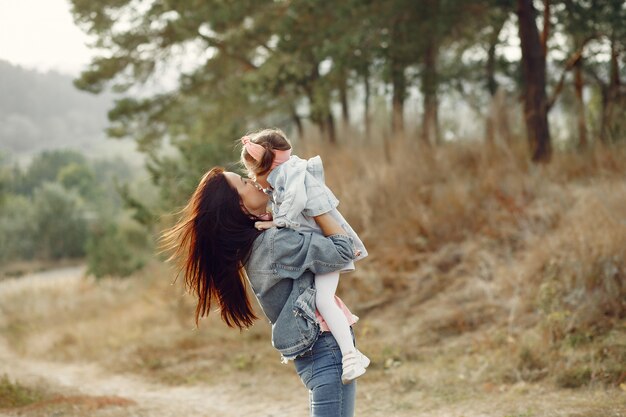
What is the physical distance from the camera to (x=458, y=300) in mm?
9523

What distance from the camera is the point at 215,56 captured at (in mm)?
16922

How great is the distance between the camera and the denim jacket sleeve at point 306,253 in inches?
122

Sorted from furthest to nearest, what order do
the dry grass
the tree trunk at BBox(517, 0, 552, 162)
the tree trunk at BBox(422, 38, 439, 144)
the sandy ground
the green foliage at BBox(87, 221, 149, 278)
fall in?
the green foliage at BBox(87, 221, 149, 278), the tree trunk at BBox(422, 38, 439, 144), the tree trunk at BBox(517, 0, 552, 162), the dry grass, the sandy ground

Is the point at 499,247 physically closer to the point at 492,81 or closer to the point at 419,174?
the point at 419,174

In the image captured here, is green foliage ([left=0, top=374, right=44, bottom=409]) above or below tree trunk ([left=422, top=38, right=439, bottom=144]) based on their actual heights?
below

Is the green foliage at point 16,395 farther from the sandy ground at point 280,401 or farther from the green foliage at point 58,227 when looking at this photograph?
the green foliage at point 58,227

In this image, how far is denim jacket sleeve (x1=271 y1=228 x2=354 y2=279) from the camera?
310 centimetres

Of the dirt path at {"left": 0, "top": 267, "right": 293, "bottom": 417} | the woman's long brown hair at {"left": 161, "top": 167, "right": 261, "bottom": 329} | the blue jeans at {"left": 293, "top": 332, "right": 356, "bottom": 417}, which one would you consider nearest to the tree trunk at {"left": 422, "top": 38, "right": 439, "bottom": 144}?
the dirt path at {"left": 0, "top": 267, "right": 293, "bottom": 417}

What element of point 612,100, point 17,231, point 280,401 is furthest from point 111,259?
point 17,231

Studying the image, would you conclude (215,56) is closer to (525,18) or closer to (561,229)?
(525,18)

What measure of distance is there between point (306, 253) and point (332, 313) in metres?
0.27

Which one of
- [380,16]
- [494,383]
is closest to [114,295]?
[380,16]

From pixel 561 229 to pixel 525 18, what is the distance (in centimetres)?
404

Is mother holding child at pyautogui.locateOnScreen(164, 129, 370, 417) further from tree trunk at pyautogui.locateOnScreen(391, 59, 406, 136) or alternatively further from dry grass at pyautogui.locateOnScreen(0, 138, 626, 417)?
tree trunk at pyautogui.locateOnScreen(391, 59, 406, 136)
